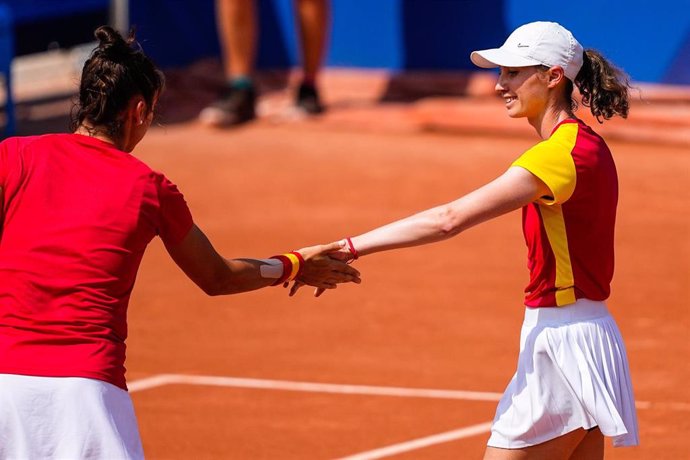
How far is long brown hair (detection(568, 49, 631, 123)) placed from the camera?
15.1ft

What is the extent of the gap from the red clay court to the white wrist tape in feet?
6.24

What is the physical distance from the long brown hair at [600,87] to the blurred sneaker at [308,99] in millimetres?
9127

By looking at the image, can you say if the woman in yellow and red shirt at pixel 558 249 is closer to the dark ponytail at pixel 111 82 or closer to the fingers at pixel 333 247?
the fingers at pixel 333 247

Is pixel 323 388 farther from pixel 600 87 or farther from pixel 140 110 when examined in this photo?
pixel 140 110

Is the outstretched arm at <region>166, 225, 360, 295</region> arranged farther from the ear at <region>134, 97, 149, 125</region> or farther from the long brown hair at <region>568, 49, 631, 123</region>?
the long brown hair at <region>568, 49, 631, 123</region>

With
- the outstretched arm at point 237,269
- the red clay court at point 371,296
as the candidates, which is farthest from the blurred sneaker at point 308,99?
the outstretched arm at point 237,269

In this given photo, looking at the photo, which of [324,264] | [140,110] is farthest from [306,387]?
[140,110]

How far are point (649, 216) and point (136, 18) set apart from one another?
21.3 ft

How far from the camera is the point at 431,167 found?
476 inches

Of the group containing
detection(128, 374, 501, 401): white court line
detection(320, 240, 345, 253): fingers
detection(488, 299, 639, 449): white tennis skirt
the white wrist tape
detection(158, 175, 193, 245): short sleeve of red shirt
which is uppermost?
detection(158, 175, 193, 245): short sleeve of red shirt

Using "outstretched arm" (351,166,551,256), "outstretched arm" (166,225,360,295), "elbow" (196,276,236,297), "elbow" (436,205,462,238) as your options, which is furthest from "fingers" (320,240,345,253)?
"elbow" (196,276,236,297)

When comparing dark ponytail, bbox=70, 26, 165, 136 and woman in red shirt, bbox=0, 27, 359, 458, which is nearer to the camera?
woman in red shirt, bbox=0, 27, 359, 458

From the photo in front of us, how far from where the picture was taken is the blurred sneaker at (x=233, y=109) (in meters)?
13.5

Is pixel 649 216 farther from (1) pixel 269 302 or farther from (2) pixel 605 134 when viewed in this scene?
(1) pixel 269 302
